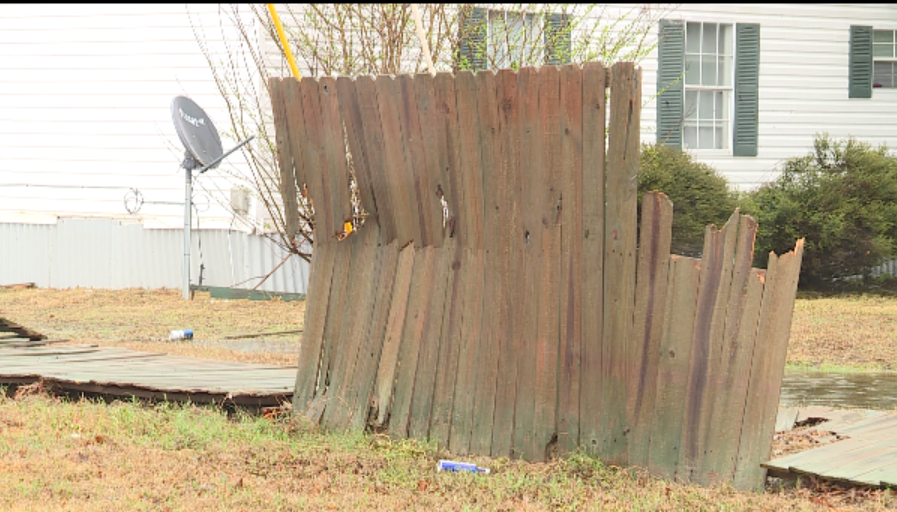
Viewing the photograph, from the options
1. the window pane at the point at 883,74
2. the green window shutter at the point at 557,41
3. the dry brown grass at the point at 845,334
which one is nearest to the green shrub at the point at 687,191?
the dry brown grass at the point at 845,334

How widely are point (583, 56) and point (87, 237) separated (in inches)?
326

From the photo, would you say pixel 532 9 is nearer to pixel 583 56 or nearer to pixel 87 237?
pixel 583 56

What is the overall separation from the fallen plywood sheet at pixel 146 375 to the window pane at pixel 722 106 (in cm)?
1153

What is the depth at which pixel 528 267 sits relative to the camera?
5.34 meters

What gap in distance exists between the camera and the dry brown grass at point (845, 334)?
10016 millimetres

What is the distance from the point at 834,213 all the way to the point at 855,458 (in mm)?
11207

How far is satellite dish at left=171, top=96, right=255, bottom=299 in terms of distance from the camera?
14.4 m

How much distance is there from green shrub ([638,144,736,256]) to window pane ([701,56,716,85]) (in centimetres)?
225

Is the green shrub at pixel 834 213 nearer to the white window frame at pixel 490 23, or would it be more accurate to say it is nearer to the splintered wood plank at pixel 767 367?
the white window frame at pixel 490 23

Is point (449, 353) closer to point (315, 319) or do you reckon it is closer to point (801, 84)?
point (315, 319)

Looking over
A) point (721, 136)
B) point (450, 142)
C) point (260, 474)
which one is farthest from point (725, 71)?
point (260, 474)

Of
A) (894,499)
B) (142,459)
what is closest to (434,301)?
(142,459)

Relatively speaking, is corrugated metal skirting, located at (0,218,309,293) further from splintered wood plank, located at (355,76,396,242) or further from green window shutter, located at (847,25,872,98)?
splintered wood plank, located at (355,76,396,242)

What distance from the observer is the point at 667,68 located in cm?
1706
